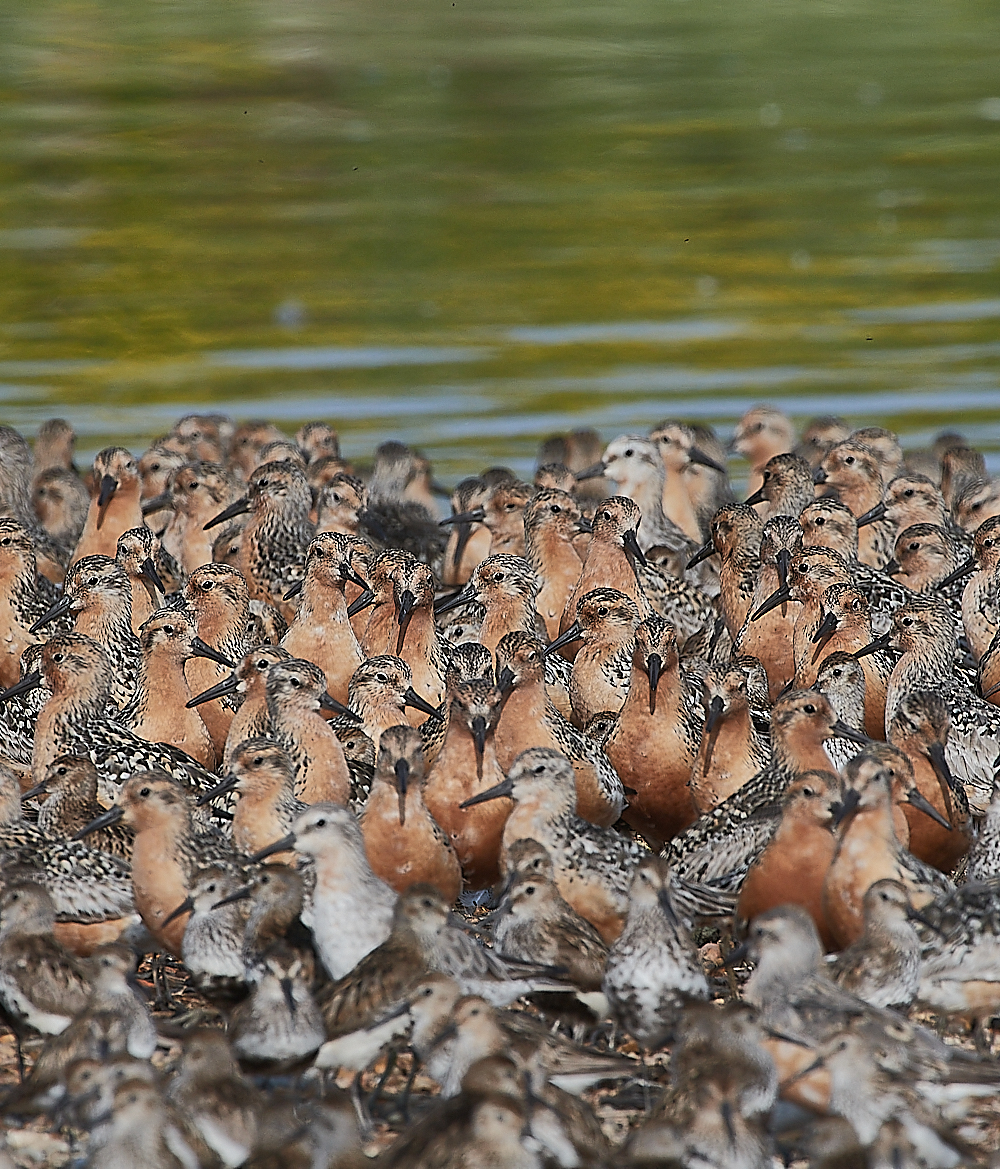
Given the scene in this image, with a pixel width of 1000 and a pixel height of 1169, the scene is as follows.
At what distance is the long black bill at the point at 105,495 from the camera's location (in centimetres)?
1289

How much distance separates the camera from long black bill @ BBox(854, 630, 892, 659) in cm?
991

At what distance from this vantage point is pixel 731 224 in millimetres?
26266

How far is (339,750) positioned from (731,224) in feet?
61.0

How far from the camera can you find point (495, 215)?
90.2 ft

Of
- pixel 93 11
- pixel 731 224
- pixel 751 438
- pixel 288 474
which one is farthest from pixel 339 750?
pixel 93 11

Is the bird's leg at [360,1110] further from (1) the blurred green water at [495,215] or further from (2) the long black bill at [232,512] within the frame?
(1) the blurred green water at [495,215]

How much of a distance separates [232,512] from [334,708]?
388cm

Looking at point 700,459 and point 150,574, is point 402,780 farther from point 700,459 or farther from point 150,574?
point 700,459

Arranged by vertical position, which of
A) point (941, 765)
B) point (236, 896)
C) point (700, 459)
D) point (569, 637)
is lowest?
point (700, 459)

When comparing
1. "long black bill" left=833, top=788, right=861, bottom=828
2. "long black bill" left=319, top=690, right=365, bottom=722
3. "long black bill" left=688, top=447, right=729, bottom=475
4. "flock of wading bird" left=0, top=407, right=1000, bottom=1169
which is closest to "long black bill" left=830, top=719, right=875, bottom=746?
"flock of wading bird" left=0, top=407, right=1000, bottom=1169

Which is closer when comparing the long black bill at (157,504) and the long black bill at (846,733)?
the long black bill at (846,733)

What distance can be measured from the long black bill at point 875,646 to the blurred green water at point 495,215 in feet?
25.9

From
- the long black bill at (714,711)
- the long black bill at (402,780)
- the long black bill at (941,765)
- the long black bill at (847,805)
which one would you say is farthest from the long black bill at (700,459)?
the long black bill at (847,805)

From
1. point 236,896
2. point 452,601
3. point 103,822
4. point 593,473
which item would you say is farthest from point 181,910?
point 593,473
